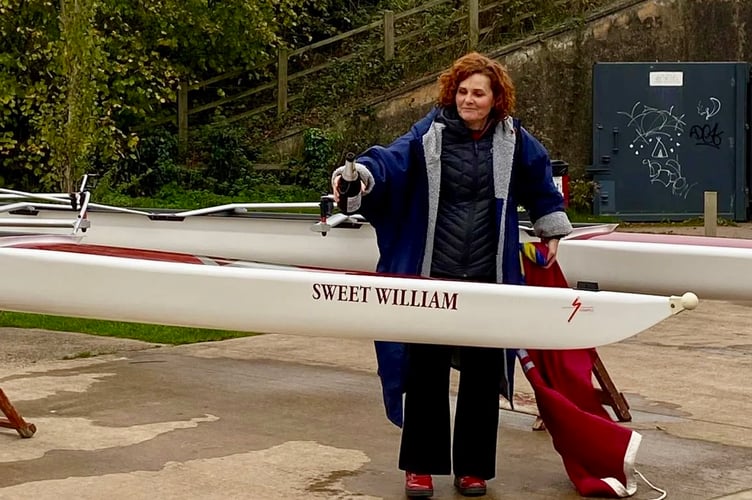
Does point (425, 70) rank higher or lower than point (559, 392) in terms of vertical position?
higher

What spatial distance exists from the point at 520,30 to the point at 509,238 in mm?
14449

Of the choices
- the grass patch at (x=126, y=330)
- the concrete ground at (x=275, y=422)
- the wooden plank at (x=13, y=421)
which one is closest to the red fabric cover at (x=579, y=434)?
the concrete ground at (x=275, y=422)

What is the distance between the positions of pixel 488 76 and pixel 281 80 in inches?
587

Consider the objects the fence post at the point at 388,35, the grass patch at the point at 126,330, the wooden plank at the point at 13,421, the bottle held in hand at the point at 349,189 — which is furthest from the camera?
the fence post at the point at 388,35

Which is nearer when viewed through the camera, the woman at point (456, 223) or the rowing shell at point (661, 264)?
the woman at point (456, 223)

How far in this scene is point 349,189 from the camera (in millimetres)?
5113

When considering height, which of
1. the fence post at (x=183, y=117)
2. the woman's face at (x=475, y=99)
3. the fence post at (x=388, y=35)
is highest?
the fence post at (x=388, y=35)

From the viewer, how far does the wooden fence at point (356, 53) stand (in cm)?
1945

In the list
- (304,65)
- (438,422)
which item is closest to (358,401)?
(438,422)

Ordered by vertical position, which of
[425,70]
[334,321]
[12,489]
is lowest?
[12,489]

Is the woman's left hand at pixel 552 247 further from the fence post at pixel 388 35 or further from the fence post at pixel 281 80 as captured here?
the fence post at pixel 281 80

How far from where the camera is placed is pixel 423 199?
17.4ft

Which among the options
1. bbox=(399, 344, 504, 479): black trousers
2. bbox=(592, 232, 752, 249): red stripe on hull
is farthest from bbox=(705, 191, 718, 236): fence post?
bbox=(399, 344, 504, 479): black trousers

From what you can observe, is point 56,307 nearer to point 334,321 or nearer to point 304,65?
point 334,321
